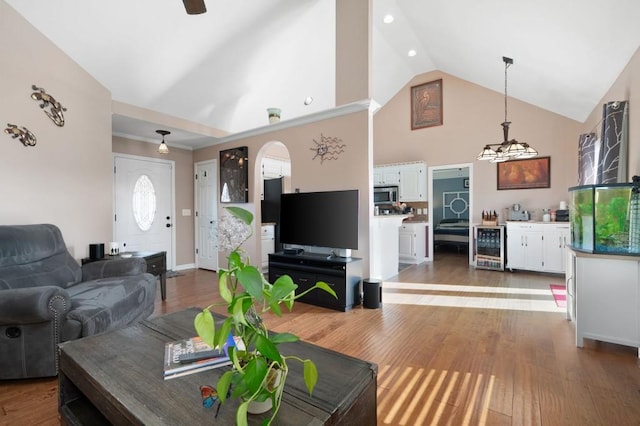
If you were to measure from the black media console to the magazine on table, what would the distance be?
211cm

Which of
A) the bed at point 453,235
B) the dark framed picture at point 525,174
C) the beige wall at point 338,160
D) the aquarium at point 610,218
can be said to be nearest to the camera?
the aquarium at point 610,218

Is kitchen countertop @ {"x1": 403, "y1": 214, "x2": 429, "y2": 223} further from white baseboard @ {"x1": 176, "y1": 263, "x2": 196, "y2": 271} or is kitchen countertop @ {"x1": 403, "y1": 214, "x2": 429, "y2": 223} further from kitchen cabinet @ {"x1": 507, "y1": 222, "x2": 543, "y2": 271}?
white baseboard @ {"x1": 176, "y1": 263, "x2": 196, "y2": 271}

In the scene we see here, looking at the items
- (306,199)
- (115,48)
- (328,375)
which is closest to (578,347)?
(328,375)

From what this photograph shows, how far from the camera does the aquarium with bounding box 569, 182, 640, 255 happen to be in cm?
222

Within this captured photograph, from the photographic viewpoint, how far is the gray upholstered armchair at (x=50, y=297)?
6.17 ft

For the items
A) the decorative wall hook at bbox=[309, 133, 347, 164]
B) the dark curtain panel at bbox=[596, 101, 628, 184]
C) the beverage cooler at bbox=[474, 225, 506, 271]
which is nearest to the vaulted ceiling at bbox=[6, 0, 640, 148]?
the dark curtain panel at bbox=[596, 101, 628, 184]

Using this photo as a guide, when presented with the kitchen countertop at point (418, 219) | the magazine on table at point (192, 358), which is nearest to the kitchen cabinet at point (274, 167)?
the kitchen countertop at point (418, 219)

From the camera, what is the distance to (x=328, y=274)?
342 centimetres

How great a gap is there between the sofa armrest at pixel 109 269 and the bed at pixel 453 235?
266 inches

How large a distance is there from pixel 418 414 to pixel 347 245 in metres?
1.93

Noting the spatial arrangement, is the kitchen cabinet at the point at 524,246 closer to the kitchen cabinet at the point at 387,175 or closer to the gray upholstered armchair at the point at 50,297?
the kitchen cabinet at the point at 387,175

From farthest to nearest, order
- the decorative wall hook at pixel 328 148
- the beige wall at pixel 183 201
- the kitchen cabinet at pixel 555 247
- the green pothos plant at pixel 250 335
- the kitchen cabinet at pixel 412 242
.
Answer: the kitchen cabinet at pixel 412 242, the beige wall at pixel 183 201, the kitchen cabinet at pixel 555 247, the decorative wall hook at pixel 328 148, the green pothos plant at pixel 250 335

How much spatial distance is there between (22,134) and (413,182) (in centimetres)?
610

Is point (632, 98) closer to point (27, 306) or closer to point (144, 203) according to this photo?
point (27, 306)
